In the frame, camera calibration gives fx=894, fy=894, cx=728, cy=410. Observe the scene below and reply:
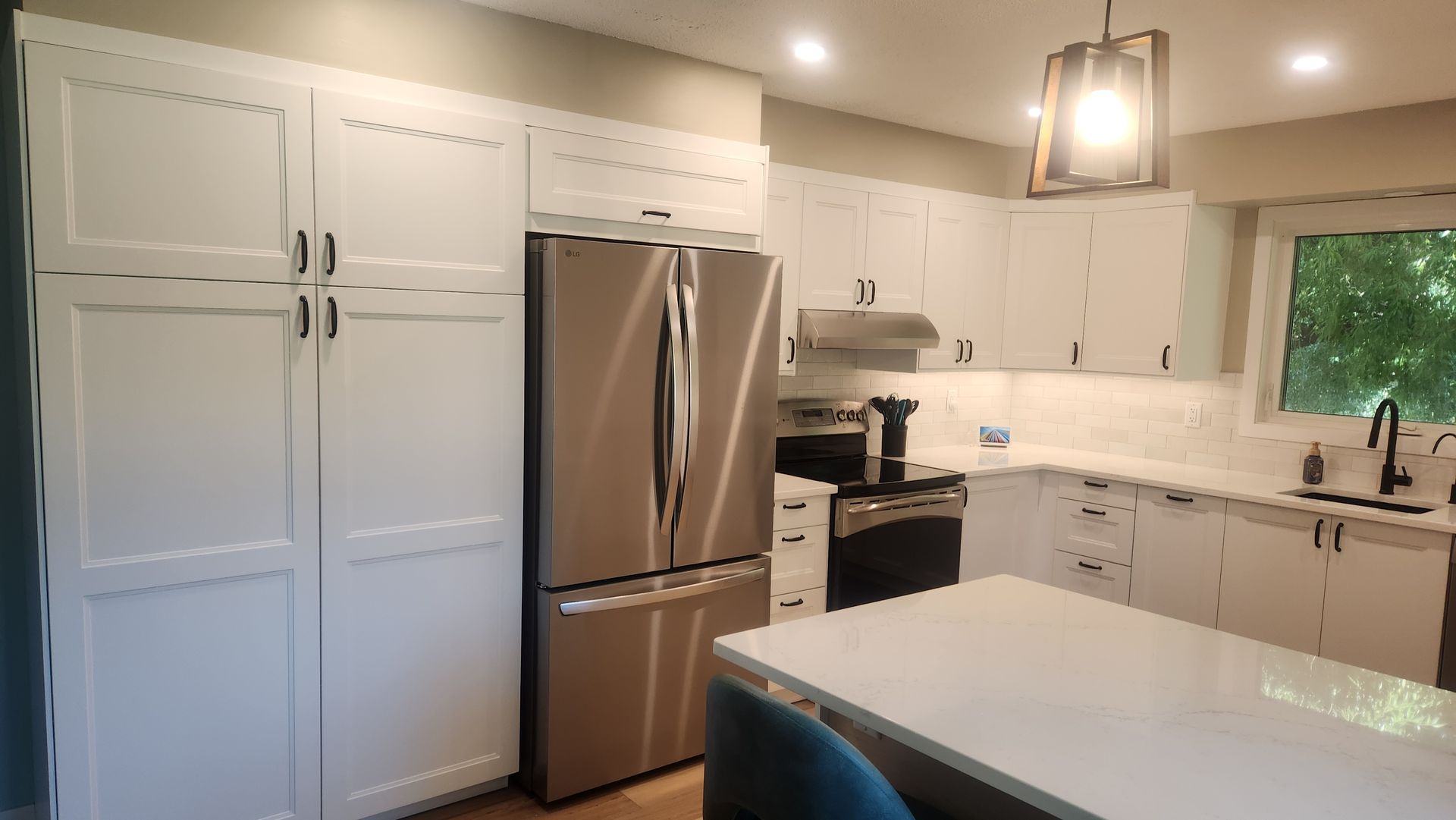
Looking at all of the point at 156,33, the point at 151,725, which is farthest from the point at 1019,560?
the point at 156,33

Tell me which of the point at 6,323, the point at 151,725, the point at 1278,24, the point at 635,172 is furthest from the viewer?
the point at 635,172

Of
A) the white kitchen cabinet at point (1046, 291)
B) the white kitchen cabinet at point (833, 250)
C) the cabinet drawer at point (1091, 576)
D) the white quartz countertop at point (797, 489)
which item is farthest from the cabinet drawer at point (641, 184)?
the cabinet drawer at point (1091, 576)

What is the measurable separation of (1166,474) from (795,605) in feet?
6.09

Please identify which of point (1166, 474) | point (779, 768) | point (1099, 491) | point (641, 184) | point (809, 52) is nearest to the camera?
point (779, 768)

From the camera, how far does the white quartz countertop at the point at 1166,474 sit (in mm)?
3297

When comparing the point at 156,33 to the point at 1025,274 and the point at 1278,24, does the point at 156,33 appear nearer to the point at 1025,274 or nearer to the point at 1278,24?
the point at 1278,24

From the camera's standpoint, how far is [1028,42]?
289 centimetres

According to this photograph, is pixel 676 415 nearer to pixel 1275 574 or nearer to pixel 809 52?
pixel 809 52

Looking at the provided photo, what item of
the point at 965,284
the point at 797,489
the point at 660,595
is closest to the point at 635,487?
the point at 660,595

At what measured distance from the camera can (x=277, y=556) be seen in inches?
93.7

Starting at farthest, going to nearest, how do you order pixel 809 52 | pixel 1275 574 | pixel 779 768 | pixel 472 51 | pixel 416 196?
pixel 1275 574
pixel 809 52
pixel 472 51
pixel 416 196
pixel 779 768

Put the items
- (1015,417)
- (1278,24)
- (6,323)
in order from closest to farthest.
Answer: (6,323), (1278,24), (1015,417)

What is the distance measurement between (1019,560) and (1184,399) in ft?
3.71

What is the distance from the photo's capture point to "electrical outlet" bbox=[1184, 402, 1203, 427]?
4.31 metres
